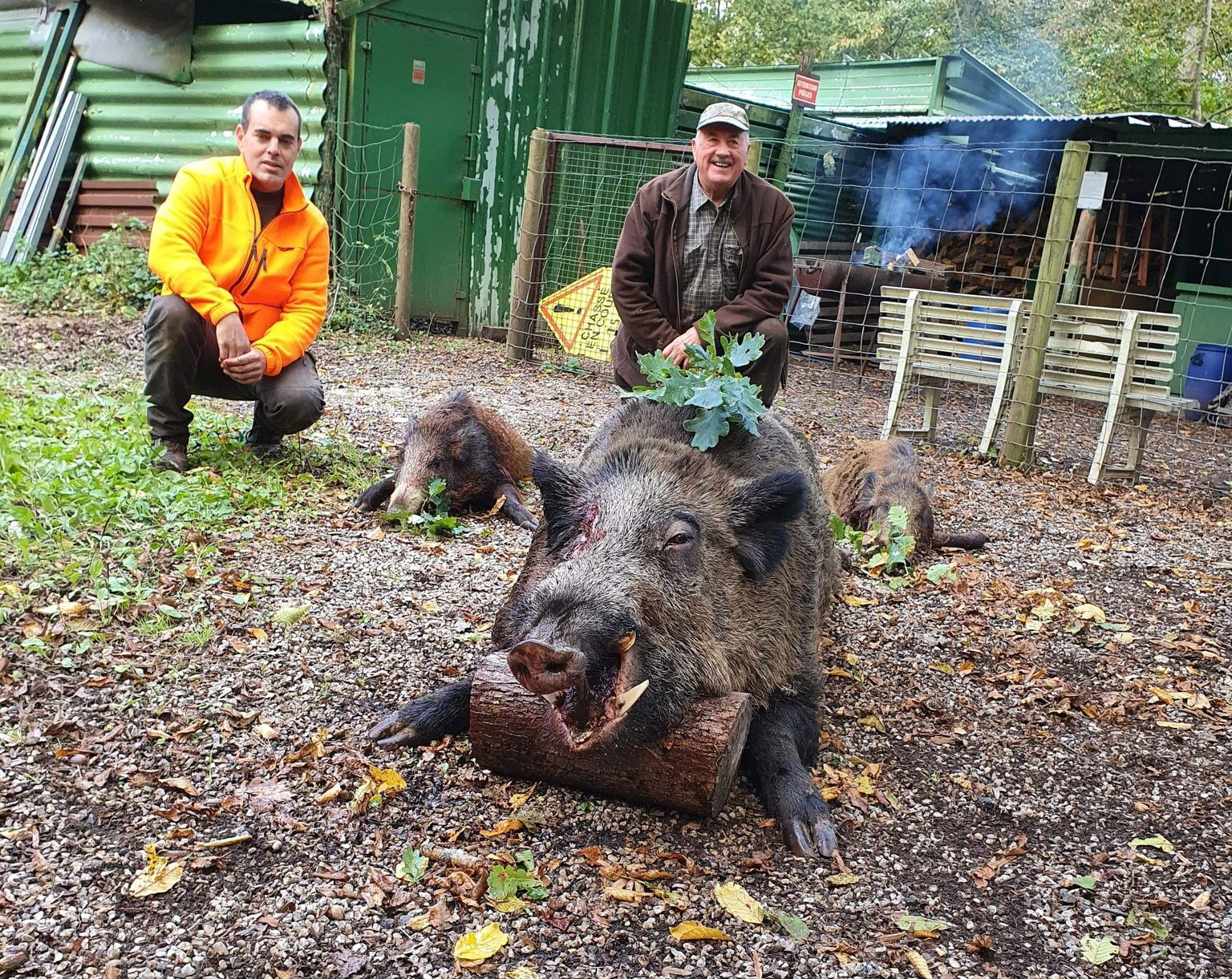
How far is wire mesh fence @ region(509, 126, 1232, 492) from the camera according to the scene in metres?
7.84

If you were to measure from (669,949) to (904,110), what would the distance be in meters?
16.0

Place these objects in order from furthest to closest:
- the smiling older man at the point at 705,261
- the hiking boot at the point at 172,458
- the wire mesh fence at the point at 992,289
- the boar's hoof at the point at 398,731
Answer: the wire mesh fence at the point at 992,289, the hiking boot at the point at 172,458, the smiling older man at the point at 705,261, the boar's hoof at the point at 398,731

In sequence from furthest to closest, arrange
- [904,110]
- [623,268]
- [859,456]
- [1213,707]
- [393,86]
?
[904,110]
[393,86]
[859,456]
[623,268]
[1213,707]

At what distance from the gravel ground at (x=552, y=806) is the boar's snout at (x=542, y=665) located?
60cm

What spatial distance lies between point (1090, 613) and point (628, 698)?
3.28 m

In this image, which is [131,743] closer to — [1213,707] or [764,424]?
[764,424]

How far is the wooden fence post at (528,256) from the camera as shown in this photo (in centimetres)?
1027

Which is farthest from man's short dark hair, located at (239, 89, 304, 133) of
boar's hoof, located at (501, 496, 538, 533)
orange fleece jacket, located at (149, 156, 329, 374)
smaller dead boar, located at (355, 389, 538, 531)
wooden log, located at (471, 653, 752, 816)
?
wooden log, located at (471, 653, 752, 816)

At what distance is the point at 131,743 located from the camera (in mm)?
3084

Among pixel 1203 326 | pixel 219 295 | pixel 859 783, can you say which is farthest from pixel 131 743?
pixel 1203 326

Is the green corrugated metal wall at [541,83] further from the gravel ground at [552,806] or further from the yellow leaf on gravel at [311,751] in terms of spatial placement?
the yellow leaf on gravel at [311,751]

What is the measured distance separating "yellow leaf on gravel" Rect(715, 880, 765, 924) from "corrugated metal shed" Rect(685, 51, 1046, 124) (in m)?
14.2

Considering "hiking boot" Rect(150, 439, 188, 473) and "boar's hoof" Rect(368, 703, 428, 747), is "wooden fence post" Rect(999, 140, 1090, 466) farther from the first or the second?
"boar's hoof" Rect(368, 703, 428, 747)

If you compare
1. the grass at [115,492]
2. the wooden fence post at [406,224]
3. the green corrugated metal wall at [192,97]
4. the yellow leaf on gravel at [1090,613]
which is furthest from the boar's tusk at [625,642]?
the green corrugated metal wall at [192,97]
